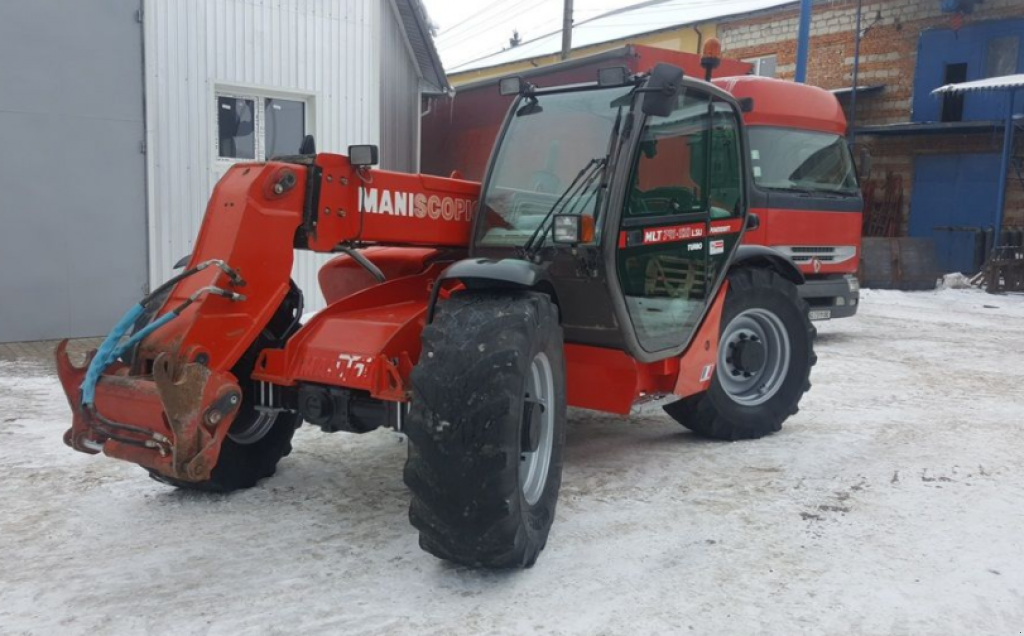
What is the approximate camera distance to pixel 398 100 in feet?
37.9

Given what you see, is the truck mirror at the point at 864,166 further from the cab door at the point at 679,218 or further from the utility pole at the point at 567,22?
the utility pole at the point at 567,22

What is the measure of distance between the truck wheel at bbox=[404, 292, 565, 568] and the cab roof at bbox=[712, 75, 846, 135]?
22.9 ft

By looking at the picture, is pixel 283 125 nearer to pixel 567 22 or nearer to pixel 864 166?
pixel 864 166

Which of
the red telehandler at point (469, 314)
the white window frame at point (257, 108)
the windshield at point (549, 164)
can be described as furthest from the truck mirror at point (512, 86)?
the white window frame at point (257, 108)

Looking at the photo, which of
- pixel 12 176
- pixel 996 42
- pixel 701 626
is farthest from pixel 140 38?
pixel 996 42

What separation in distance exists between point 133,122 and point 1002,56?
18.1 meters

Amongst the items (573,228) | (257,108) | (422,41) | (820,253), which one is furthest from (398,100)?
(573,228)

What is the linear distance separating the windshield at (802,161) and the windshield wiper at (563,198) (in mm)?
5583

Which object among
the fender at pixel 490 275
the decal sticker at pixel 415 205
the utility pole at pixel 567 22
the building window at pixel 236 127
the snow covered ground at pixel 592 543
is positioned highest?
the utility pole at pixel 567 22

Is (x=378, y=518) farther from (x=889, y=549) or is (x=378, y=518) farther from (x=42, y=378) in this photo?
(x=42, y=378)

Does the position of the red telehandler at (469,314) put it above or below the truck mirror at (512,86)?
below

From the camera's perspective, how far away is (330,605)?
10.6ft

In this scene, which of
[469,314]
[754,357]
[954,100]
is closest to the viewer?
[469,314]

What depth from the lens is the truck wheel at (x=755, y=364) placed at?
218 inches
